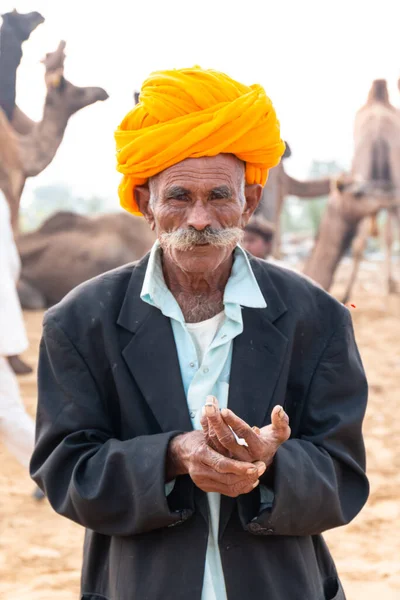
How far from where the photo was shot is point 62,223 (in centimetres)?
1300

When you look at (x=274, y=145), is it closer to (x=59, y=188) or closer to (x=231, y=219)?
(x=231, y=219)

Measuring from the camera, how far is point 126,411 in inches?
74.6

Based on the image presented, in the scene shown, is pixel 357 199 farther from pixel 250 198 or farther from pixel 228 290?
pixel 228 290

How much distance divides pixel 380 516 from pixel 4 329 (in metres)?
2.20

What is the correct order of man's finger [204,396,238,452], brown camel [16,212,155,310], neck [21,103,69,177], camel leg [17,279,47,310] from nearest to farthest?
1. man's finger [204,396,238,452]
2. neck [21,103,69,177]
3. camel leg [17,279,47,310]
4. brown camel [16,212,155,310]

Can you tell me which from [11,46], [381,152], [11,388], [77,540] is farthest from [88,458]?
[381,152]

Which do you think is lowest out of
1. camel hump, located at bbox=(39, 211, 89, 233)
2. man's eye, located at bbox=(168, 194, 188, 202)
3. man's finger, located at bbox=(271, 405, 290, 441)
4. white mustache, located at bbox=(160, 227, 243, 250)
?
camel hump, located at bbox=(39, 211, 89, 233)

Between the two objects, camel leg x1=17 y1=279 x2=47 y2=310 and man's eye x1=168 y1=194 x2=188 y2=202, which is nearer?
man's eye x1=168 y1=194 x2=188 y2=202

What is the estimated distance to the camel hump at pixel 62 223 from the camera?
42.5 ft

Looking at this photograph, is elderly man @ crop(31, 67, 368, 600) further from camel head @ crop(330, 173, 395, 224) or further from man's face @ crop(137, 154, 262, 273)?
camel head @ crop(330, 173, 395, 224)

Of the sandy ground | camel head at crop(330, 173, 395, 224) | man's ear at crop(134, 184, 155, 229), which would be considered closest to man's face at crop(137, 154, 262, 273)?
man's ear at crop(134, 184, 155, 229)

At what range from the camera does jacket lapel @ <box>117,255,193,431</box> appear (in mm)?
1858

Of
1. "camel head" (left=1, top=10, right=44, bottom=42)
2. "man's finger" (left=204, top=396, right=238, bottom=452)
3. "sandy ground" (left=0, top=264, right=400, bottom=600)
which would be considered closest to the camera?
"man's finger" (left=204, top=396, right=238, bottom=452)

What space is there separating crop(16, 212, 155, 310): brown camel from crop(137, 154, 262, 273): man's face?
32.5 ft
